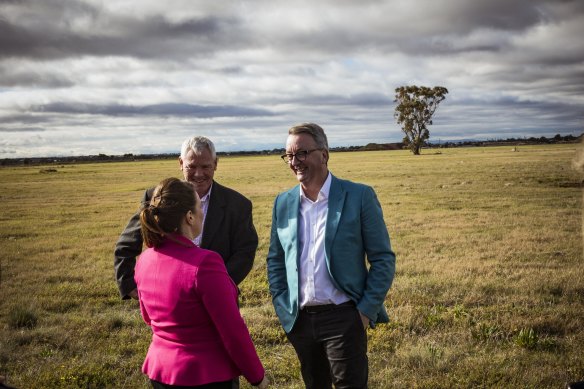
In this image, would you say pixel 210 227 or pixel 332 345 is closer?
pixel 332 345

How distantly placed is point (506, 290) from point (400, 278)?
1.83 m

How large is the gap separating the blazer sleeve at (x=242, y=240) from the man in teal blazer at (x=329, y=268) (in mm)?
473

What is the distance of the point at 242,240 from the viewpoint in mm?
3951

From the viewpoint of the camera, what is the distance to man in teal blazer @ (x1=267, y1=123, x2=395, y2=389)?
10.5ft

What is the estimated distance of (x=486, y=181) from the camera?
2805cm

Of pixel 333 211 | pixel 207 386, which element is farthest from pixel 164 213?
pixel 333 211

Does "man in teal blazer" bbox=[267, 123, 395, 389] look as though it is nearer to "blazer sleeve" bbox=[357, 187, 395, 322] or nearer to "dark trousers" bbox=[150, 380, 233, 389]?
"blazer sleeve" bbox=[357, 187, 395, 322]

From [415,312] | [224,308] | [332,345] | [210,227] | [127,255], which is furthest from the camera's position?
[415,312]

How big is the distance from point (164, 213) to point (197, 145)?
1.48 m

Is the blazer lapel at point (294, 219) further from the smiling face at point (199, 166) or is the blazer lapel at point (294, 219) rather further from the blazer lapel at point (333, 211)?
the smiling face at point (199, 166)

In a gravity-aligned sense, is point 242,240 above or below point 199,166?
below

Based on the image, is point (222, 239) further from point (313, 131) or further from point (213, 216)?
point (313, 131)

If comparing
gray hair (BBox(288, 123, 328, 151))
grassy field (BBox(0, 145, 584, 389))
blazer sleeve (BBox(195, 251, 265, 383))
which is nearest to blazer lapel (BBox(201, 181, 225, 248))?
gray hair (BBox(288, 123, 328, 151))

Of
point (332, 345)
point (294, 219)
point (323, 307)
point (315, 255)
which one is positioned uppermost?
point (294, 219)
